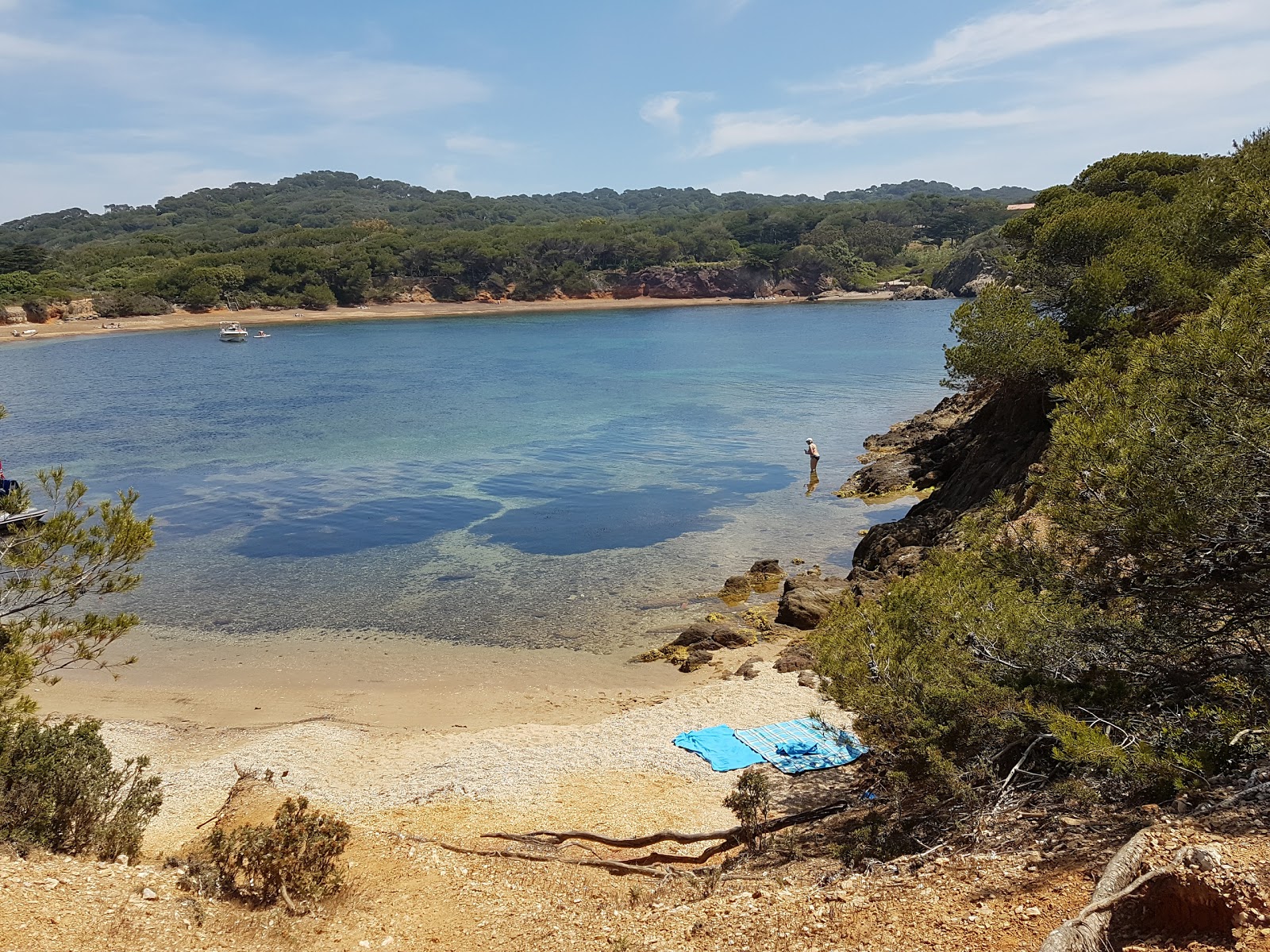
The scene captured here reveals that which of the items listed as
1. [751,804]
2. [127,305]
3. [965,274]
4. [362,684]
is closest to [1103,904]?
[751,804]

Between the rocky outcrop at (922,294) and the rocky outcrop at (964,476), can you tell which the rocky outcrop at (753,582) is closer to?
the rocky outcrop at (964,476)

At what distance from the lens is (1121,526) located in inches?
275

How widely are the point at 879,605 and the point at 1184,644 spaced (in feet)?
11.0

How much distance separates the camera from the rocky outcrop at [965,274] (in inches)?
4813

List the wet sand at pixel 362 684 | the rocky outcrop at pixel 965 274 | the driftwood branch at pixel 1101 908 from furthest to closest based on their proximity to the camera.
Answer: the rocky outcrop at pixel 965 274 < the wet sand at pixel 362 684 < the driftwood branch at pixel 1101 908

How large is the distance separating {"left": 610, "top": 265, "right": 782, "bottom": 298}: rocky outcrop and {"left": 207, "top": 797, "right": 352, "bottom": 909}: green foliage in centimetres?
13321

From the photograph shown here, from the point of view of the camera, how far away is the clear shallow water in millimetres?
21500

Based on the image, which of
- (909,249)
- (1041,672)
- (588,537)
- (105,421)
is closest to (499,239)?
(909,249)

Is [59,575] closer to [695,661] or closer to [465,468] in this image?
[695,661]

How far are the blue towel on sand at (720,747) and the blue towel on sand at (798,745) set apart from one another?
137 mm

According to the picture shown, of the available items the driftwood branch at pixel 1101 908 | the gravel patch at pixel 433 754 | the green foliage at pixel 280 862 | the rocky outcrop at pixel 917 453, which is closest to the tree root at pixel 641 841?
the gravel patch at pixel 433 754

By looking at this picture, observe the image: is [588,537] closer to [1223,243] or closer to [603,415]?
[1223,243]

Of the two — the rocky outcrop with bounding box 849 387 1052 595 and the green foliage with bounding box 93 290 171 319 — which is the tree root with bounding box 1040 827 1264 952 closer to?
the rocky outcrop with bounding box 849 387 1052 595

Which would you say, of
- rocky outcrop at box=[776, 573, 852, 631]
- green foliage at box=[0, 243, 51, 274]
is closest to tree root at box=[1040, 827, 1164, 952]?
rocky outcrop at box=[776, 573, 852, 631]
